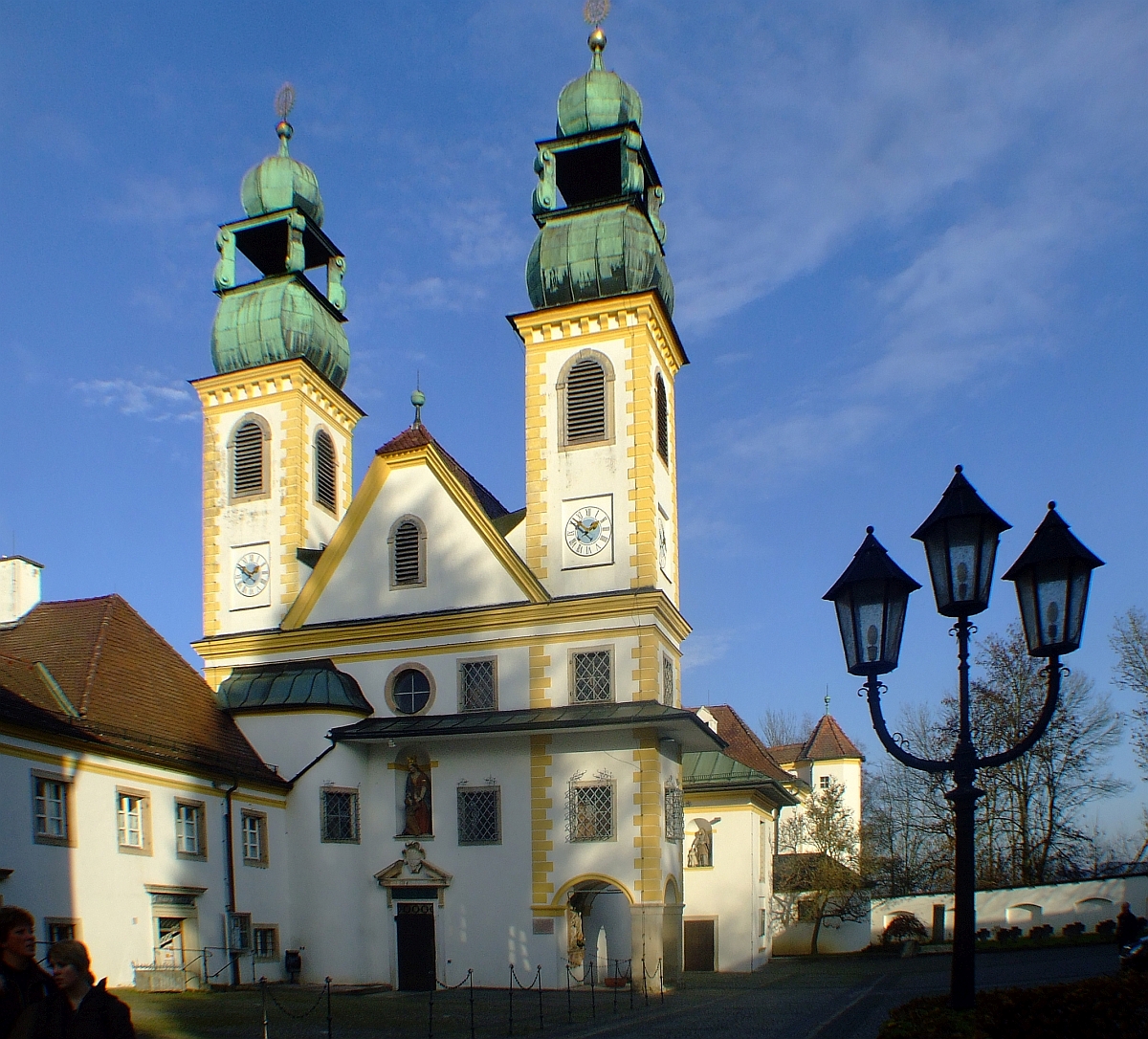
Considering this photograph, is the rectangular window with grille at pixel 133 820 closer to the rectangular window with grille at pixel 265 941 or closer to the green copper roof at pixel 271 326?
the rectangular window with grille at pixel 265 941

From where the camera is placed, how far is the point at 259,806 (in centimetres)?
2781

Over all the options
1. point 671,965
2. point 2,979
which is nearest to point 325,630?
point 671,965

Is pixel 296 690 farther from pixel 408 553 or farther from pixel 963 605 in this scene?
pixel 963 605

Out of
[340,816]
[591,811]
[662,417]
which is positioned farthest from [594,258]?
[340,816]

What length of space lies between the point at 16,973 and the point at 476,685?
22133mm

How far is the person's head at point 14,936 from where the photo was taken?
6.64 metres

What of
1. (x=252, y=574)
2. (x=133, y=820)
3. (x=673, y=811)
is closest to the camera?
(x=133, y=820)

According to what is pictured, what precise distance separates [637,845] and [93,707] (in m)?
11.1

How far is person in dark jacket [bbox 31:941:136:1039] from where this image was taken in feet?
21.0

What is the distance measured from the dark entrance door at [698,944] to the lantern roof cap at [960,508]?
1152 inches

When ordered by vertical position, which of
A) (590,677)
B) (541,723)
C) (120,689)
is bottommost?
(541,723)

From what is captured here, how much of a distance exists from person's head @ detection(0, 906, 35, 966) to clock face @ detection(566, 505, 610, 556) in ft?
72.8

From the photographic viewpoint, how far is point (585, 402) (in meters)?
29.8

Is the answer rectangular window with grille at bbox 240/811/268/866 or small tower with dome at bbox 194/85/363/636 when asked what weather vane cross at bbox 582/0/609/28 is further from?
rectangular window with grille at bbox 240/811/268/866
